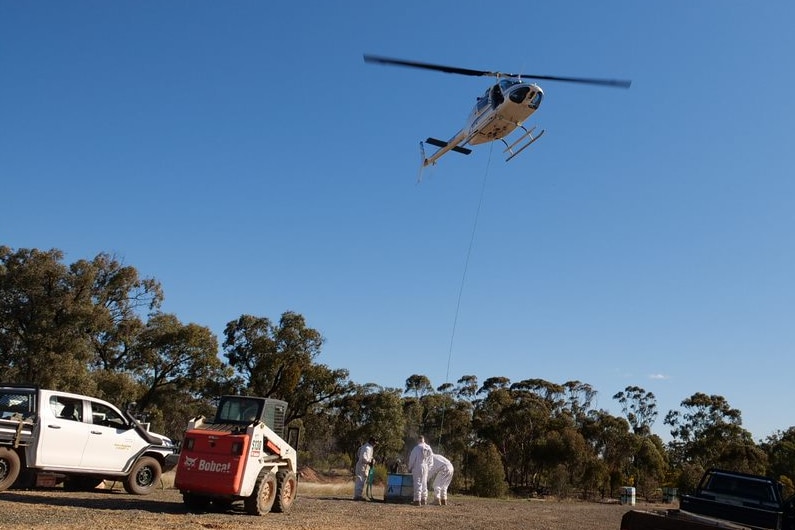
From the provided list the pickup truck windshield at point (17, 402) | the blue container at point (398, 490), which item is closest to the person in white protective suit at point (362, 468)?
the blue container at point (398, 490)

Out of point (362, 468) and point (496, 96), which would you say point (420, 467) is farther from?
point (496, 96)

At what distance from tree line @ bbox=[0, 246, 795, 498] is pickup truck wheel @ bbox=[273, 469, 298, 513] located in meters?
14.8

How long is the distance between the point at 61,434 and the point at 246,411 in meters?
3.44

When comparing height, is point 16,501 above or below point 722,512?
below

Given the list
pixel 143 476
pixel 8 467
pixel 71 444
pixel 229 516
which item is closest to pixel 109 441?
pixel 71 444

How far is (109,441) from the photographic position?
13125 mm

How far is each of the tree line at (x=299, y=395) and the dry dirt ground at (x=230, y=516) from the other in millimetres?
11388

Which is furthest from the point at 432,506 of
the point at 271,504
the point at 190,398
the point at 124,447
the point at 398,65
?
the point at 190,398

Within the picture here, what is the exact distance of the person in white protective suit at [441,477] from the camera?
57.1ft

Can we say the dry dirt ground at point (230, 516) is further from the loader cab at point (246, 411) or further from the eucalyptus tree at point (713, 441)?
the eucalyptus tree at point (713, 441)

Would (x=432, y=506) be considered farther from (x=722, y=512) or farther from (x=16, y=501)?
(x=16, y=501)

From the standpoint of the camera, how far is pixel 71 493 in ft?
42.9

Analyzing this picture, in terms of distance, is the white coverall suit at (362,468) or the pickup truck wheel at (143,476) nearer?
the pickup truck wheel at (143,476)

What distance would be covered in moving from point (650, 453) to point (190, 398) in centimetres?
2906
